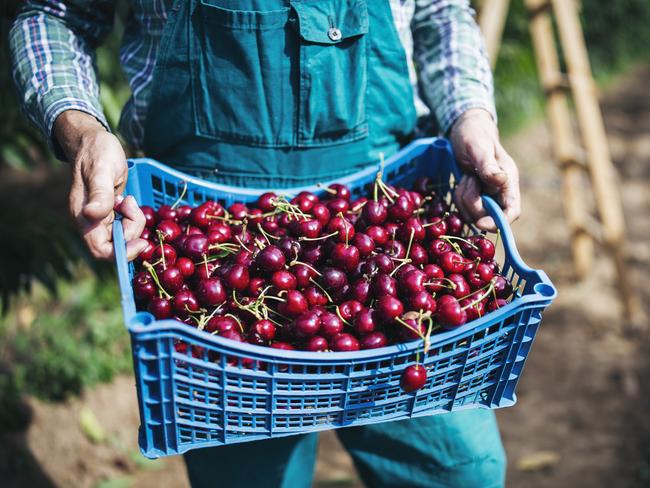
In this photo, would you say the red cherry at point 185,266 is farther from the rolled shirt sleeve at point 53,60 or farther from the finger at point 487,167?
the finger at point 487,167

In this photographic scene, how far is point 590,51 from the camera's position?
8328 mm

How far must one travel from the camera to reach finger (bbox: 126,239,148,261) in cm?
155

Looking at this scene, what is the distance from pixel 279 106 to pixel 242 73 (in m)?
0.13

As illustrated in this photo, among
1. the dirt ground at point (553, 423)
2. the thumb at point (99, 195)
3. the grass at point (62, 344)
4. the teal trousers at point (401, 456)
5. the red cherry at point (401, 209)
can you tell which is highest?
the thumb at point (99, 195)

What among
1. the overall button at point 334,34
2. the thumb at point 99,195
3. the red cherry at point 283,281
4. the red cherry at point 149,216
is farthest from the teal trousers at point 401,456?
the overall button at point 334,34

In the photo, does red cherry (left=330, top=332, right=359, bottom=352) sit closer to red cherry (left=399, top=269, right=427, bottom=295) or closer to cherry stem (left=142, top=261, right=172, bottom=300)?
red cherry (left=399, top=269, right=427, bottom=295)

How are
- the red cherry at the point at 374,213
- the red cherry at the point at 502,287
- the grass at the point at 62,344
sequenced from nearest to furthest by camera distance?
the red cherry at the point at 502,287 < the red cherry at the point at 374,213 < the grass at the point at 62,344

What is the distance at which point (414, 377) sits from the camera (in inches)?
53.8

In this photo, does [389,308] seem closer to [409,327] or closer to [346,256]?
[409,327]

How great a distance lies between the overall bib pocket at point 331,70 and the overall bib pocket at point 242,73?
0.04 m

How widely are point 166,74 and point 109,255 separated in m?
0.53

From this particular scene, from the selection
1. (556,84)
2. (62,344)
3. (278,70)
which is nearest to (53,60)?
(278,70)

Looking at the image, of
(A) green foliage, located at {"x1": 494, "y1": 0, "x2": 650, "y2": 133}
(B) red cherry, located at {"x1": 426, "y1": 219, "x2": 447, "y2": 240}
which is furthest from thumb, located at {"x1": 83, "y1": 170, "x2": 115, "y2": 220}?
(A) green foliage, located at {"x1": 494, "y1": 0, "x2": 650, "y2": 133}

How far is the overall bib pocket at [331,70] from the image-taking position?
1.71 m
